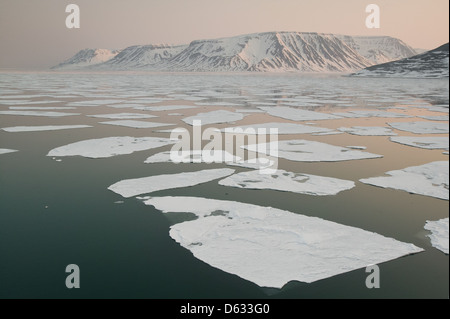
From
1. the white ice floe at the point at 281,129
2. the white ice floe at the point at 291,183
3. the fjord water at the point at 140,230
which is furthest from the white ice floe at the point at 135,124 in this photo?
the white ice floe at the point at 291,183

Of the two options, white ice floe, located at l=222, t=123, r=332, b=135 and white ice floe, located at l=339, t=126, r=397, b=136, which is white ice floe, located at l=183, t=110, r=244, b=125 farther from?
white ice floe, located at l=339, t=126, r=397, b=136

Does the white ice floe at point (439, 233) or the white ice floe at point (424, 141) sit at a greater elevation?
the white ice floe at point (424, 141)

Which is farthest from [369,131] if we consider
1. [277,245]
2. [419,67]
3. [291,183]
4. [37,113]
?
[419,67]

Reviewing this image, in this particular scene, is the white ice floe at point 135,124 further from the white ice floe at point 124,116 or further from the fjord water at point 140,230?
the fjord water at point 140,230

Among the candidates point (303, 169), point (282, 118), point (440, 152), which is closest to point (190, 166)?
point (303, 169)

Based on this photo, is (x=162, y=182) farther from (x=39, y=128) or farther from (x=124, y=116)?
(x=124, y=116)

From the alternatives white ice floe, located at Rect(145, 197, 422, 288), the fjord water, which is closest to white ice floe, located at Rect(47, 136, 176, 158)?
the fjord water
